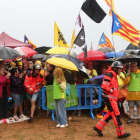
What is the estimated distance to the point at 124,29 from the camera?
26.1 ft

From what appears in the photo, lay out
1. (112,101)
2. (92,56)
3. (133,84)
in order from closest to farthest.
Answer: (112,101), (133,84), (92,56)

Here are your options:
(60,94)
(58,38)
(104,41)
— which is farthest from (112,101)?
(104,41)

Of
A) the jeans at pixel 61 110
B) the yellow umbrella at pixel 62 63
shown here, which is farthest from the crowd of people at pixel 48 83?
the yellow umbrella at pixel 62 63

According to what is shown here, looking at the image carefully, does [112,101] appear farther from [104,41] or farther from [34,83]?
[104,41]

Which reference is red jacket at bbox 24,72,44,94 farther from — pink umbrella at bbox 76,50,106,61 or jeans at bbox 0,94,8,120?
pink umbrella at bbox 76,50,106,61

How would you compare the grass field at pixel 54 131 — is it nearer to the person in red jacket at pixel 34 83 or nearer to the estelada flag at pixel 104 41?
the person in red jacket at pixel 34 83

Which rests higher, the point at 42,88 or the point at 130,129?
the point at 42,88

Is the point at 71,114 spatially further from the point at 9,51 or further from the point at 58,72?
the point at 9,51

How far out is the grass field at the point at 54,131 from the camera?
5945 mm

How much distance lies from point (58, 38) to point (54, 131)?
621cm

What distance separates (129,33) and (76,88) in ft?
8.35

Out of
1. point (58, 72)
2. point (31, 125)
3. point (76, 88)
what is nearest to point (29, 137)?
point (31, 125)

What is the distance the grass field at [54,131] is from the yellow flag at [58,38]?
4.77 m

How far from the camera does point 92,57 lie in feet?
32.1
